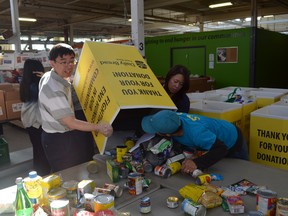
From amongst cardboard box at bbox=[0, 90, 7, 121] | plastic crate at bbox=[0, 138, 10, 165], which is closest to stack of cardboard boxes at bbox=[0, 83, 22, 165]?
cardboard box at bbox=[0, 90, 7, 121]

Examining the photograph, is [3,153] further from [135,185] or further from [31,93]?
[135,185]

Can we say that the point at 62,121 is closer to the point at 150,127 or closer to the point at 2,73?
the point at 150,127

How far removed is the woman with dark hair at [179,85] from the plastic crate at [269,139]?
66cm

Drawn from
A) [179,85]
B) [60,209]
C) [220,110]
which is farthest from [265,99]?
[60,209]

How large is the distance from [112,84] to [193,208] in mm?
776

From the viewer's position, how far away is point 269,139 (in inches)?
93.4

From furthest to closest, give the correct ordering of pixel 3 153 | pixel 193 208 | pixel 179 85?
1. pixel 3 153
2. pixel 179 85
3. pixel 193 208

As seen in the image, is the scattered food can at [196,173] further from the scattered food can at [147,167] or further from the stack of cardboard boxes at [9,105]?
the stack of cardboard boxes at [9,105]

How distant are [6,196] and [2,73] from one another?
4434mm

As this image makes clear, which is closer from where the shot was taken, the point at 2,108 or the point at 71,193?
the point at 71,193

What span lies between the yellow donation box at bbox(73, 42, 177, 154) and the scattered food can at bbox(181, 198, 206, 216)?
21.6 inches

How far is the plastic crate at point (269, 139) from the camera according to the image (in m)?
2.29

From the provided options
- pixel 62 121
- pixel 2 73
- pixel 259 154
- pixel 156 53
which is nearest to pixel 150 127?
pixel 62 121

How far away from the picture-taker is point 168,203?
1.30 metres
